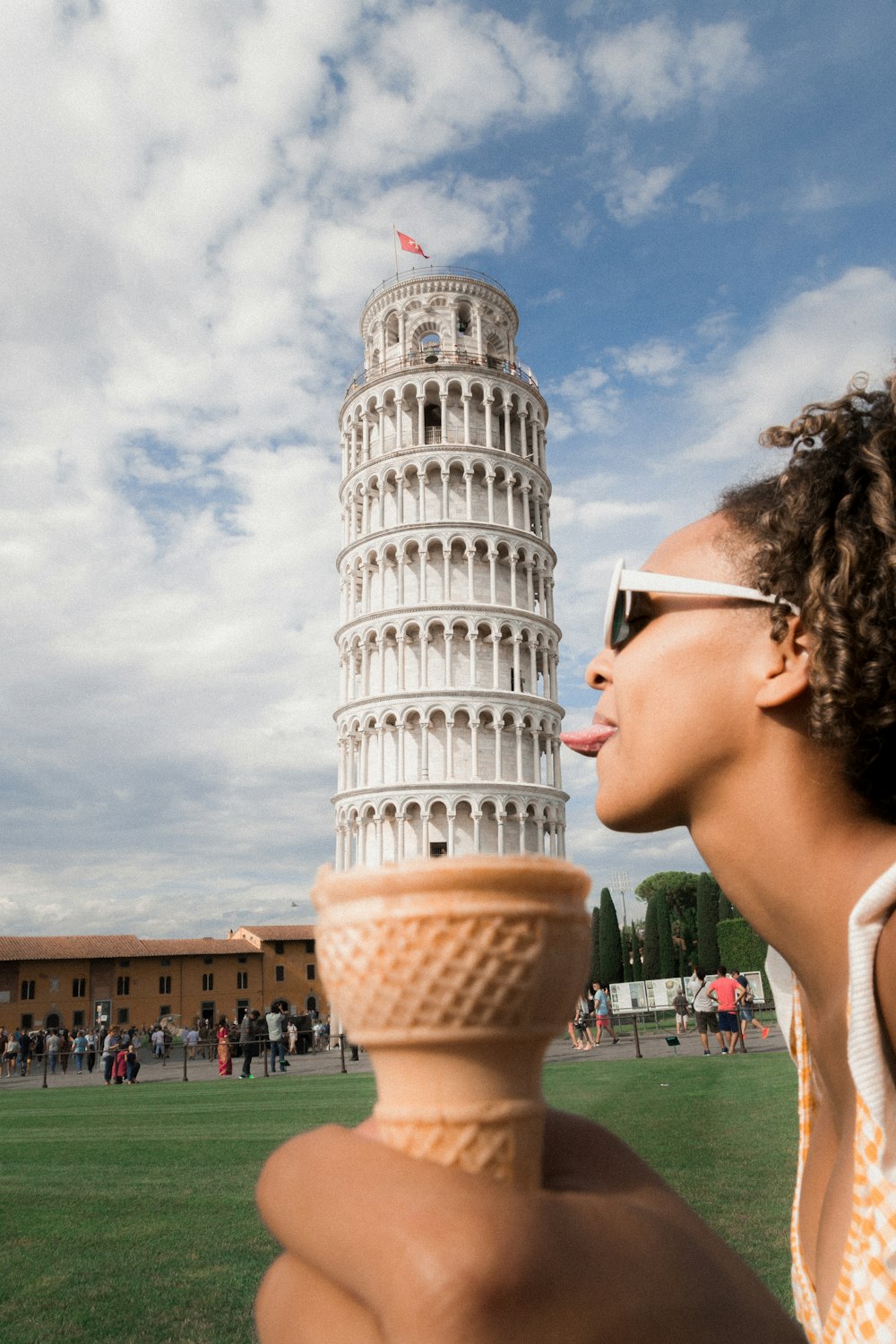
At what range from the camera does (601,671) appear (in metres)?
1.51

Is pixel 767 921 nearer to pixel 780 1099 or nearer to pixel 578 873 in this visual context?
pixel 578 873

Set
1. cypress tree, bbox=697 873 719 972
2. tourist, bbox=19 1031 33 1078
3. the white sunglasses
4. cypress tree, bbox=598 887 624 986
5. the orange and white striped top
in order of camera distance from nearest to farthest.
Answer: the orange and white striped top < the white sunglasses < tourist, bbox=19 1031 33 1078 < cypress tree, bbox=697 873 719 972 < cypress tree, bbox=598 887 624 986

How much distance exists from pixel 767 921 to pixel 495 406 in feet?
152

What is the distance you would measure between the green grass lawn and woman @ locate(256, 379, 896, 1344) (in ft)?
0.39

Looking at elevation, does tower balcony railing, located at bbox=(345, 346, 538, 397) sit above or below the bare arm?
above

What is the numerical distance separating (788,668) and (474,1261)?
86 centimetres

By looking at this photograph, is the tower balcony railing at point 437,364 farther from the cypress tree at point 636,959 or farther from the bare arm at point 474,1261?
the bare arm at point 474,1261

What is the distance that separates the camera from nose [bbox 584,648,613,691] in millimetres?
1496

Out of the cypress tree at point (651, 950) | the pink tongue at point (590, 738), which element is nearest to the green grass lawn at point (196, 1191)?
the pink tongue at point (590, 738)

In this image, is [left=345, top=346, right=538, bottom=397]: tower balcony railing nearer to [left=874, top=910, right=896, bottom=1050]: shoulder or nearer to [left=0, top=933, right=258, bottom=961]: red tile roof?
[left=0, top=933, right=258, bottom=961]: red tile roof

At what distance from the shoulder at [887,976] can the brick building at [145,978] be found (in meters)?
59.0

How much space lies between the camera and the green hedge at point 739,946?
41.2 meters

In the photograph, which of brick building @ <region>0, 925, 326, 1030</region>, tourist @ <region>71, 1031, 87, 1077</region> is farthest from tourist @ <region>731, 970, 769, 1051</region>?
brick building @ <region>0, 925, 326, 1030</region>

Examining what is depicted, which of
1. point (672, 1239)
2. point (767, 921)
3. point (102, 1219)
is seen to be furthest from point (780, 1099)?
point (672, 1239)
